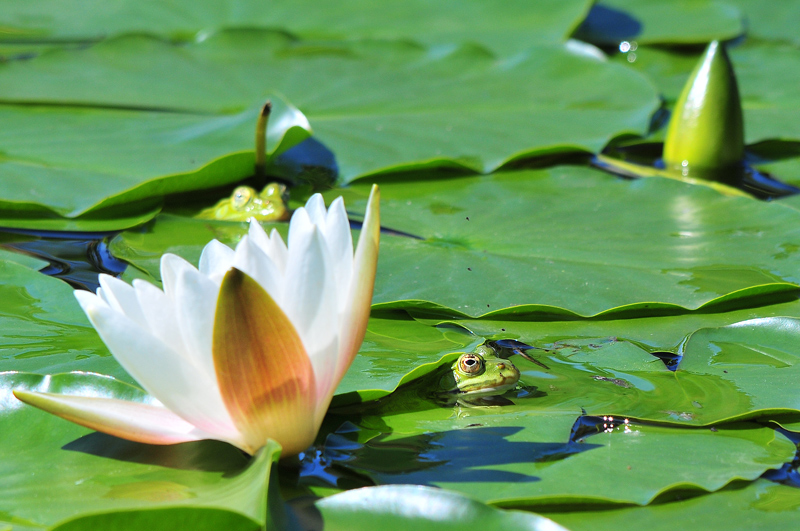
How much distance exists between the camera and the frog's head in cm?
144

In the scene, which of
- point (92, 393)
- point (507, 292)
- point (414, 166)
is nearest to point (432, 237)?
point (507, 292)

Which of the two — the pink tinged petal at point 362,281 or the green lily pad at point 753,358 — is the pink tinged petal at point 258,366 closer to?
the pink tinged petal at point 362,281

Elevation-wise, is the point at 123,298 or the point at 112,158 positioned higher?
the point at 123,298

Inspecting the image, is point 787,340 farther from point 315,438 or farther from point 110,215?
point 110,215

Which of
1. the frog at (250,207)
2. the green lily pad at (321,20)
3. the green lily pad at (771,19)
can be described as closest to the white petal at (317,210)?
the frog at (250,207)

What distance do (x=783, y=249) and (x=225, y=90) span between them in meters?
2.20

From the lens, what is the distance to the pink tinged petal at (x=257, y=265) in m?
1.02

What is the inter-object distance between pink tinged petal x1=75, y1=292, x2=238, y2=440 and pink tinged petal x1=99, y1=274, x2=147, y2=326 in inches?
1.9

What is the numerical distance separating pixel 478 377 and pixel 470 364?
0.03 metres

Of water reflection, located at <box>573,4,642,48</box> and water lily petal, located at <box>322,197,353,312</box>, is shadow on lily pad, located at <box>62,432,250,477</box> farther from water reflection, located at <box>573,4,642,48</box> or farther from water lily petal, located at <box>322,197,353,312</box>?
water reflection, located at <box>573,4,642,48</box>

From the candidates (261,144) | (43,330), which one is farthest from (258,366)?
(261,144)

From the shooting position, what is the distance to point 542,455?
1189 mm

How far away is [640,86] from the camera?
123 inches

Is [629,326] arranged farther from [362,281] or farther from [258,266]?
[258,266]
